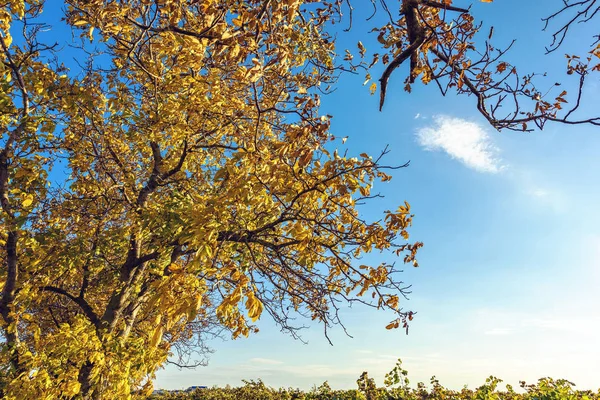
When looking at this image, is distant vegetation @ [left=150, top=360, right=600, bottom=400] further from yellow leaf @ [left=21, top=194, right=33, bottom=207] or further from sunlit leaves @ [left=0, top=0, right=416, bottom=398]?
yellow leaf @ [left=21, top=194, right=33, bottom=207]

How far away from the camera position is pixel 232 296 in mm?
3418

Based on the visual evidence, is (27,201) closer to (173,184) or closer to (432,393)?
(173,184)

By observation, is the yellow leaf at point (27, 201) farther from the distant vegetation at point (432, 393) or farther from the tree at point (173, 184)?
the distant vegetation at point (432, 393)

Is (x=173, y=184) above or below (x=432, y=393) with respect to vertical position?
above

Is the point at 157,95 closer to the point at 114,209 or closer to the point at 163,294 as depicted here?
the point at 114,209

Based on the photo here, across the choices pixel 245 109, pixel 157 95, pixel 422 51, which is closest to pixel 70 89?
pixel 157 95

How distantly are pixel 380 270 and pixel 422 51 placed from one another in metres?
3.16

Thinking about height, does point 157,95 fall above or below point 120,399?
above

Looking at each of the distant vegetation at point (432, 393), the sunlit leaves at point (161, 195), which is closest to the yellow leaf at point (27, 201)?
the sunlit leaves at point (161, 195)

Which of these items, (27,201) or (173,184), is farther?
(173,184)

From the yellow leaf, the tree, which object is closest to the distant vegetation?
the tree

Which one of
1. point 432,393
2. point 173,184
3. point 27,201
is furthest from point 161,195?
point 432,393

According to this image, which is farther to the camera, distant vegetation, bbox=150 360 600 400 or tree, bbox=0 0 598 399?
distant vegetation, bbox=150 360 600 400

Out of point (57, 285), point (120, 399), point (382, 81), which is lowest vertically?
point (120, 399)
